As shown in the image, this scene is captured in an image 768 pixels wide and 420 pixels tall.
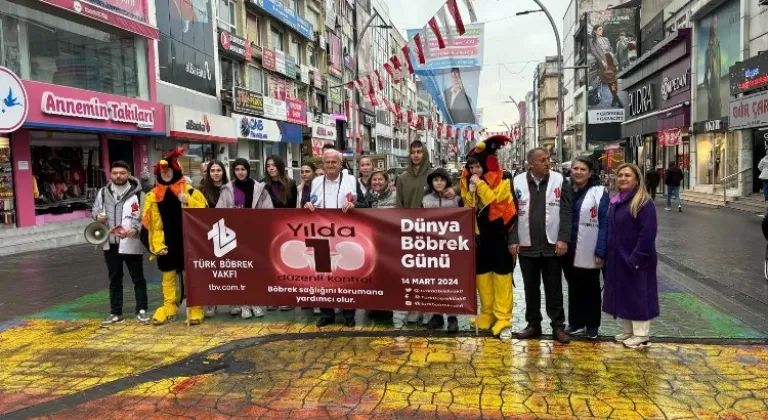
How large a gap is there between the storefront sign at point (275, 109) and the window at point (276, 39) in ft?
11.9

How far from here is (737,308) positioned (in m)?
6.33

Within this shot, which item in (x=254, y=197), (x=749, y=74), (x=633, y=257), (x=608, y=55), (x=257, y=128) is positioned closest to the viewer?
(x=633, y=257)

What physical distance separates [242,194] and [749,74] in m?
18.4

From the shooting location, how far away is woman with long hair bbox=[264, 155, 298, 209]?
6789mm

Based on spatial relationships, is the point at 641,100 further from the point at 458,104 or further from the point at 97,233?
the point at 97,233

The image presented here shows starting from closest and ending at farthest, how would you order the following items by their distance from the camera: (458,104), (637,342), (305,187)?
(637,342) < (305,187) < (458,104)

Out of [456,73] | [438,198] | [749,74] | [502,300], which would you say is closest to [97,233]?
[438,198]

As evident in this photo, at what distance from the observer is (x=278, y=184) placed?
22.5 feet

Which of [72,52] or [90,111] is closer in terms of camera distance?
[90,111]

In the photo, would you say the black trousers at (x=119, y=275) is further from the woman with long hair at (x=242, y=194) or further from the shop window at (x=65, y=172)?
the shop window at (x=65, y=172)

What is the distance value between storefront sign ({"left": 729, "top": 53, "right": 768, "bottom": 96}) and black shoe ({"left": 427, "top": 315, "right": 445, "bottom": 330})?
16.6 m

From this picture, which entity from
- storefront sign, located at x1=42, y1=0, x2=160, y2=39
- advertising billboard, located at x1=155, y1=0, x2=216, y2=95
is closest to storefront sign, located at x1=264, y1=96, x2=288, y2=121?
advertising billboard, located at x1=155, y1=0, x2=216, y2=95

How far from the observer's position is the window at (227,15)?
25.9 m

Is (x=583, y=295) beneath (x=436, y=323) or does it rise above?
above
